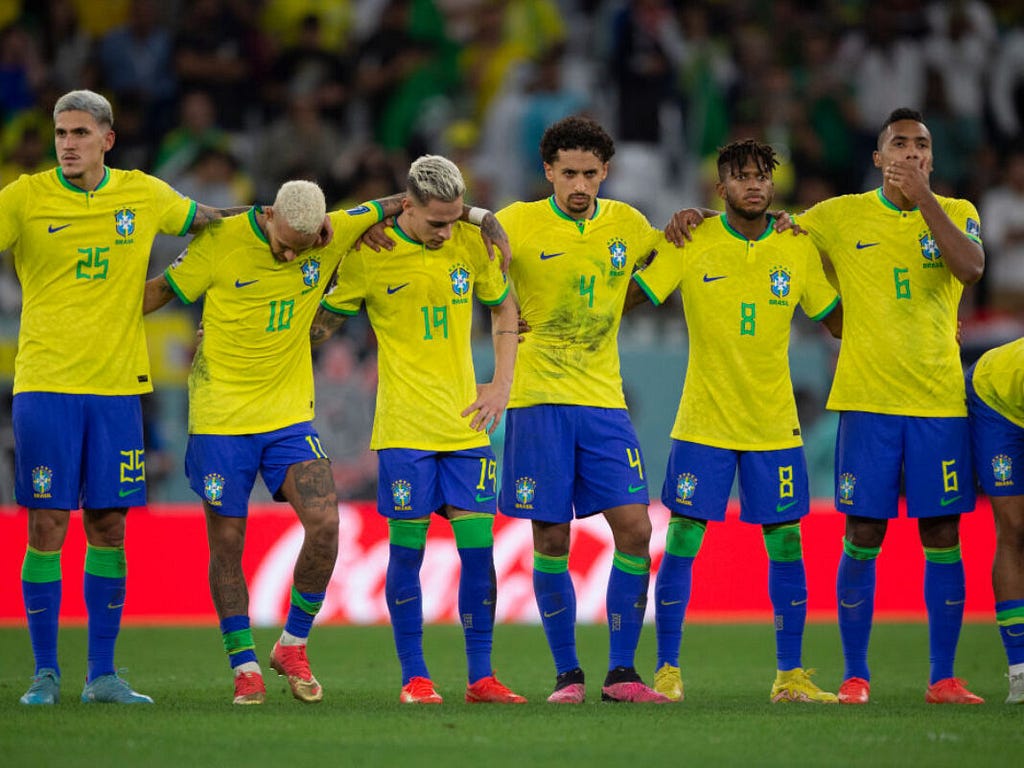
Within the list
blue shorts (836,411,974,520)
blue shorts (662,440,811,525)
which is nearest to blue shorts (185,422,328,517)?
blue shorts (662,440,811,525)

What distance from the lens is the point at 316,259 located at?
8.48m

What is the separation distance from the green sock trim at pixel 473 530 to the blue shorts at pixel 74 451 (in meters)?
1.60

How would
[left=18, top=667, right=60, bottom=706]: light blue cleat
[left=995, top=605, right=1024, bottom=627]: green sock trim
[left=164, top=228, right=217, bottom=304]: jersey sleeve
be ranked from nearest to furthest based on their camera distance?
[left=18, top=667, right=60, bottom=706]: light blue cleat
[left=164, top=228, right=217, bottom=304]: jersey sleeve
[left=995, top=605, right=1024, bottom=627]: green sock trim

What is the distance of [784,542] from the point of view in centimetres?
883

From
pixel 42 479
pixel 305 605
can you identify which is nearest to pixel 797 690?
pixel 305 605

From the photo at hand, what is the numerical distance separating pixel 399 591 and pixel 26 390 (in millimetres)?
2069

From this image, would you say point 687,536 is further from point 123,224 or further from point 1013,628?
Result: point 123,224

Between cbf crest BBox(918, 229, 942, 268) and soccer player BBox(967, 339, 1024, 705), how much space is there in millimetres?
616

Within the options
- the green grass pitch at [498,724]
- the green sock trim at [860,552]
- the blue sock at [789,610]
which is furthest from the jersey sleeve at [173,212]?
the green sock trim at [860,552]

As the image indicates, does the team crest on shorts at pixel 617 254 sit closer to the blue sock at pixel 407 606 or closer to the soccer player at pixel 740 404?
the soccer player at pixel 740 404

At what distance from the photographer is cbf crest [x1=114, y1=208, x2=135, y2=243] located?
8.31 metres

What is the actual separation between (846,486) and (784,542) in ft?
1.43

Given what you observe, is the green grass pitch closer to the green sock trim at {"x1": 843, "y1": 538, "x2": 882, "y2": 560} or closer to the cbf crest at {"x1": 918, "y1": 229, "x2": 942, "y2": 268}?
the green sock trim at {"x1": 843, "y1": 538, "x2": 882, "y2": 560}

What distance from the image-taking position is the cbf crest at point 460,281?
8.53m
